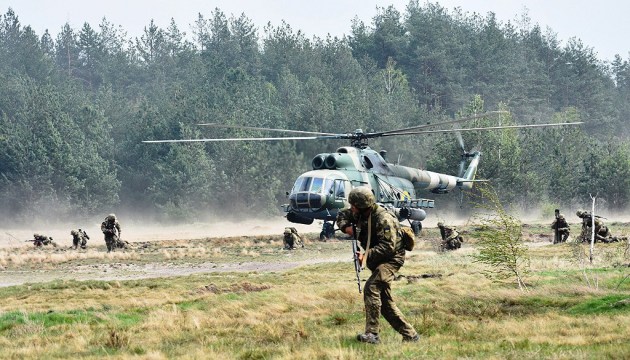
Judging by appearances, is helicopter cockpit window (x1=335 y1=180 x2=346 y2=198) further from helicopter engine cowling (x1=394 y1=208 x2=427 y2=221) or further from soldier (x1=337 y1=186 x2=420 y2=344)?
soldier (x1=337 y1=186 x2=420 y2=344)

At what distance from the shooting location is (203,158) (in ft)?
227

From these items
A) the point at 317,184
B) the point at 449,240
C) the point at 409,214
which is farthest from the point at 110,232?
the point at 449,240

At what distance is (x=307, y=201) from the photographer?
32.2 metres

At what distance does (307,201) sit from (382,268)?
21.1 metres

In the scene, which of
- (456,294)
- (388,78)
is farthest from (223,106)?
(456,294)

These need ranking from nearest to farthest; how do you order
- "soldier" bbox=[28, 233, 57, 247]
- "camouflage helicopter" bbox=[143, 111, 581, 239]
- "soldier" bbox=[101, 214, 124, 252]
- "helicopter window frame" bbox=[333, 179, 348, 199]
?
"camouflage helicopter" bbox=[143, 111, 581, 239] → "helicopter window frame" bbox=[333, 179, 348, 199] → "soldier" bbox=[101, 214, 124, 252] → "soldier" bbox=[28, 233, 57, 247]

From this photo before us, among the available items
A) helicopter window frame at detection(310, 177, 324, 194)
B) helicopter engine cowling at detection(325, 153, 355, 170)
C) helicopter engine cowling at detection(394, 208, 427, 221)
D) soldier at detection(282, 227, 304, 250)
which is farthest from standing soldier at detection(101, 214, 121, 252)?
helicopter engine cowling at detection(394, 208, 427, 221)

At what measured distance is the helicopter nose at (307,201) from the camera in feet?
105

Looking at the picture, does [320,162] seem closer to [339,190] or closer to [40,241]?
[339,190]

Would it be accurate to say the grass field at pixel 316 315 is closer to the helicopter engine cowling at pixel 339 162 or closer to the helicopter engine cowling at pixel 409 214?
the helicopter engine cowling at pixel 339 162

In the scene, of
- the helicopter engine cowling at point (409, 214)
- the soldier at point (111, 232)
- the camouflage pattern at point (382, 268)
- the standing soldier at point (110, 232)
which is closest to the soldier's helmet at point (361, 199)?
the camouflage pattern at point (382, 268)

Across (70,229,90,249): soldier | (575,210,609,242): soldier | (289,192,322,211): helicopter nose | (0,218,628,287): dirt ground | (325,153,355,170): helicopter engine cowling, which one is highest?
(325,153,355,170): helicopter engine cowling

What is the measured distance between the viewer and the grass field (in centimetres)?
1056

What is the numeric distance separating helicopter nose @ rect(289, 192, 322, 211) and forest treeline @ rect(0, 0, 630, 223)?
106 feet
